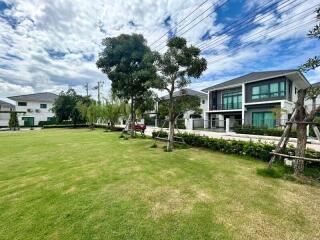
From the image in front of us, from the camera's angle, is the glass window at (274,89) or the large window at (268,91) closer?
the large window at (268,91)

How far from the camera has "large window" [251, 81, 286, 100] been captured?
21312 millimetres

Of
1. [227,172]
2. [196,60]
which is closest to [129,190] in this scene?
[227,172]

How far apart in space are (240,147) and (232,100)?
19.8 metres

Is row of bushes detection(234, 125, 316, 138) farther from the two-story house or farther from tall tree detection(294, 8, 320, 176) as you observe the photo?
tall tree detection(294, 8, 320, 176)

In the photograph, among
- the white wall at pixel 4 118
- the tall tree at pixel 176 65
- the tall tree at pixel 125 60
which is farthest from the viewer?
the white wall at pixel 4 118

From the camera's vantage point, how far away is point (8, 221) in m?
3.62

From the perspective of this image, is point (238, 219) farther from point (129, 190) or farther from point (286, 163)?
point (286, 163)

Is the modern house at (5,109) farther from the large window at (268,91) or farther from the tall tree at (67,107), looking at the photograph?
the large window at (268,91)

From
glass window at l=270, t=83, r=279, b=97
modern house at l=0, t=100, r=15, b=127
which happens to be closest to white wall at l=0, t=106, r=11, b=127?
modern house at l=0, t=100, r=15, b=127

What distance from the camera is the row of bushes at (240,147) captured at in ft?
25.2

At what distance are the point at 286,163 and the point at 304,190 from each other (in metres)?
2.07

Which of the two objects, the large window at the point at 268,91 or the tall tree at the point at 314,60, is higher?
the large window at the point at 268,91

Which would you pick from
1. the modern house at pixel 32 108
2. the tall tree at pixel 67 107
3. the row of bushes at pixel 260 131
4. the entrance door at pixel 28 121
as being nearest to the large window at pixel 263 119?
the row of bushes at pixel 260 131

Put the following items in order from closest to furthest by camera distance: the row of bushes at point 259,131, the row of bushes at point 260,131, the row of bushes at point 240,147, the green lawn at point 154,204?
the green lawn at point 154,204 < the row of bushes at point 240,147 < the row of bushes at point 260,131 < the row of bushes at point 259,131
